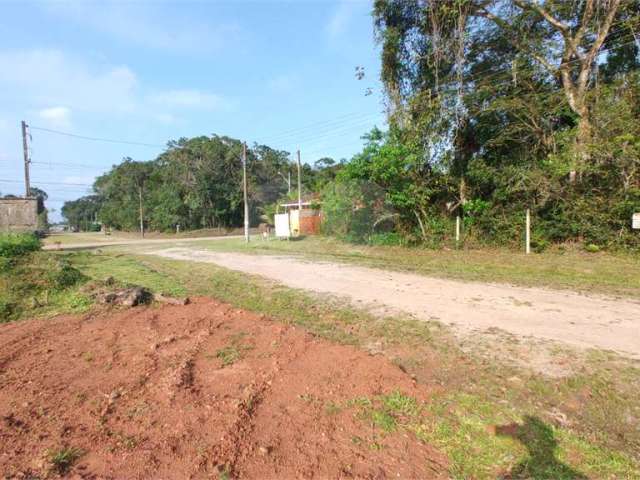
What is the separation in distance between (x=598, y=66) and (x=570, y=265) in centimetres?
768

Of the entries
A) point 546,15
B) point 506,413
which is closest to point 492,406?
point 506,413

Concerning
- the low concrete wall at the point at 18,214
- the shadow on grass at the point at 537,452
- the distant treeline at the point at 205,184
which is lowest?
the shadow on grass at the point at 537,452

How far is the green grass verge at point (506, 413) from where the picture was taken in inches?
80.9

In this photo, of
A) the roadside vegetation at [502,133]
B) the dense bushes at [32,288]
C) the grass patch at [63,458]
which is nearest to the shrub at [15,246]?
the dense bushes at [32,288]

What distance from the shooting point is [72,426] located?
241 centimetres

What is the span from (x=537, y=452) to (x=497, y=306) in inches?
140

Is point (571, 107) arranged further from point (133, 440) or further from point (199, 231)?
point (199, 231)

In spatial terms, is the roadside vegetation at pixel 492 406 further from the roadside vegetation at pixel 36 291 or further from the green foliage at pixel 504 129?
the green foliage at pixel 504 129

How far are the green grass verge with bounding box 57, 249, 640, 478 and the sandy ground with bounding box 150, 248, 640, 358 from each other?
25.1 inches

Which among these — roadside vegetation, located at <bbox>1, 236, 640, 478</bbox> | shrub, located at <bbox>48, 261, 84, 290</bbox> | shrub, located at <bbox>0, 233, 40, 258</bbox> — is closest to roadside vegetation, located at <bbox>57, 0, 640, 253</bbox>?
roadside vegetation, located at <bbox>1, 236, 640, 478</bbox>

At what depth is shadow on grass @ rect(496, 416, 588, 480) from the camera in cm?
195

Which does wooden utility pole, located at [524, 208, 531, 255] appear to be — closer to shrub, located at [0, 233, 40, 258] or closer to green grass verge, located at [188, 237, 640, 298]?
green grass verge, located at [188, 237, 640, 298]

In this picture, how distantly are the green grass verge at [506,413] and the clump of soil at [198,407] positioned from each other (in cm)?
17

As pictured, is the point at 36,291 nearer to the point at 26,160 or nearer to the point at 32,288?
the point at 32,288
